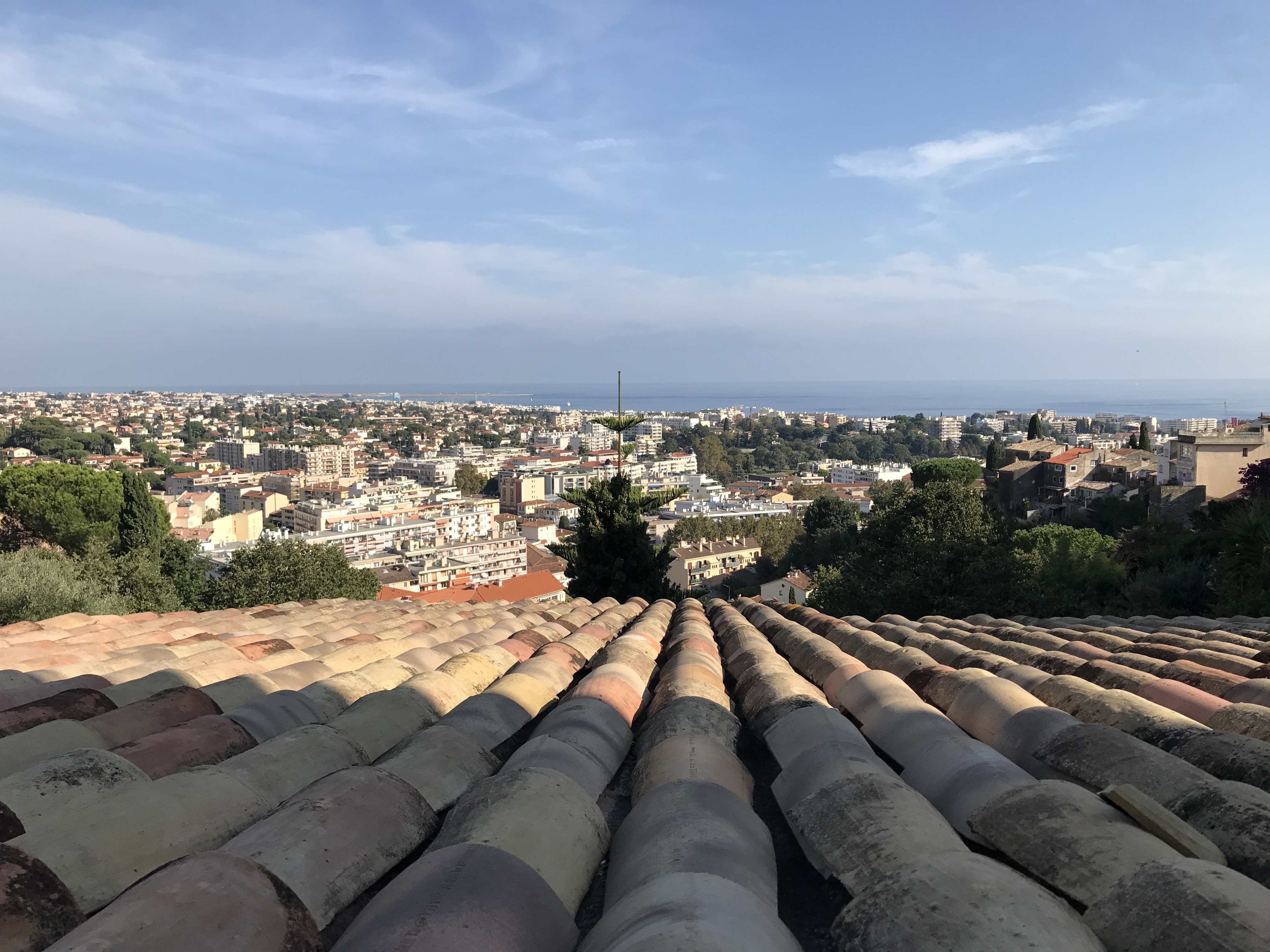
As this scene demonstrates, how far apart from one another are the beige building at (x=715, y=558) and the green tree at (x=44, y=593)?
35052 mm

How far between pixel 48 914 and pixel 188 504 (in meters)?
70.6

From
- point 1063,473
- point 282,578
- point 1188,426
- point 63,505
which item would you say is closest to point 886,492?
point 1063,473

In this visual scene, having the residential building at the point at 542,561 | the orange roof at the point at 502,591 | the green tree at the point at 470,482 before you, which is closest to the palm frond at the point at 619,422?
the orange roof at the point at 502,591

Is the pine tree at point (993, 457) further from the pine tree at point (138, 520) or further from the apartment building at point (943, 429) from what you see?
the apartment building at point (943, 429)

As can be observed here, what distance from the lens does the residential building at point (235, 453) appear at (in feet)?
370

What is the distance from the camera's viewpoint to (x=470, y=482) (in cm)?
9375

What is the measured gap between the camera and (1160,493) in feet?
85.5

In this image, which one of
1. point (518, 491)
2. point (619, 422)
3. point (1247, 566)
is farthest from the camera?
point (518, 491)

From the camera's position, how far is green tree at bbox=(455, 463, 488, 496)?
93.0m

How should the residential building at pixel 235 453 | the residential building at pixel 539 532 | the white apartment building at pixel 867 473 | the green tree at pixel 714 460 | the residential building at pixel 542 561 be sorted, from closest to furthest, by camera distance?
1. the residential building at pixel 542 561
2. the residential building at pixel 539 532
3. the white apartment building at pixel 867 473
4. the green tree at pixel 714 460
5. the residential building at pixel 235 453

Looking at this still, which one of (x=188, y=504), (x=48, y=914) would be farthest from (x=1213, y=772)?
(x=188, y=504)

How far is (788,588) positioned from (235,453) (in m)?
102

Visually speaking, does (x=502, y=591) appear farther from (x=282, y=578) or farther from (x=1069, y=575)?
(x=1069, y=575)

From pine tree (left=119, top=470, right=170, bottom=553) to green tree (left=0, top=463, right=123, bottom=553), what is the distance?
1.07 meters
